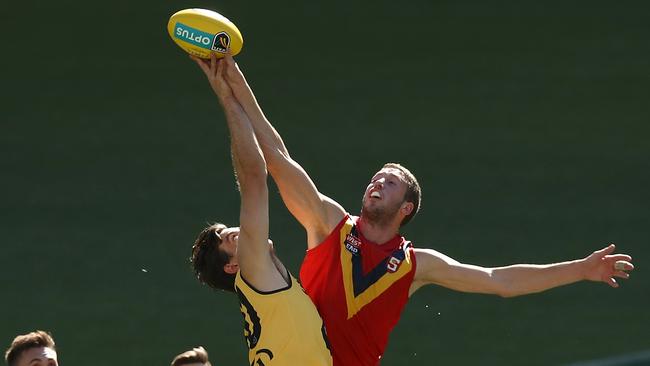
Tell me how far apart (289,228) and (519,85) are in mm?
2287

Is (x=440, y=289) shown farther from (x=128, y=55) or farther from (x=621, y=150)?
(x=128, y=55)

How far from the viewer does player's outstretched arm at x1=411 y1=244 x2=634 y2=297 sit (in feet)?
18.0

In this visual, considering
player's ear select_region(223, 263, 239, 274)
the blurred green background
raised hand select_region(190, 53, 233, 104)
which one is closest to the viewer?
raised hand select_region(190, 53, 233, 104)

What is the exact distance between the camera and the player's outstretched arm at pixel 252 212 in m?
4.86

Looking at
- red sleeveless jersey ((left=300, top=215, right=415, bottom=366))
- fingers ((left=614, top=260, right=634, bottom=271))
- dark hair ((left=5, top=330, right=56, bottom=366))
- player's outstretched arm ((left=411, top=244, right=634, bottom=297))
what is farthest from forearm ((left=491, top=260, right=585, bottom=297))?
dark hair ((left=5, top=330, right=56, bottom=366))

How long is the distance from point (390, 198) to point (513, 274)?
64cm

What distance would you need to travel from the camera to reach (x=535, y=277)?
553 centimetres

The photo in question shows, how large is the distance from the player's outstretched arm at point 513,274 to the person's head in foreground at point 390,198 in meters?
0.20

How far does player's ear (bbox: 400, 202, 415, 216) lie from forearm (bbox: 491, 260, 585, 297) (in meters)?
0.45

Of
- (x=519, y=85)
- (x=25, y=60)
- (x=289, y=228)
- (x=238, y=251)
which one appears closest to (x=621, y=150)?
(x=519, y=85)

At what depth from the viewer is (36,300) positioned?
28.9 feet

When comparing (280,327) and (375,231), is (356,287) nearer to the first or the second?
(375,231)

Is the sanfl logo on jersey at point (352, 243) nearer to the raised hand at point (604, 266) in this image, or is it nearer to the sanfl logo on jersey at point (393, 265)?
the sanfl logo on jersey at point (393, 265)

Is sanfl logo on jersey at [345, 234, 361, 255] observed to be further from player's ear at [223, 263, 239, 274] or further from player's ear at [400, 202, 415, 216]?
player's ear at [223, 263, 239, 274]
